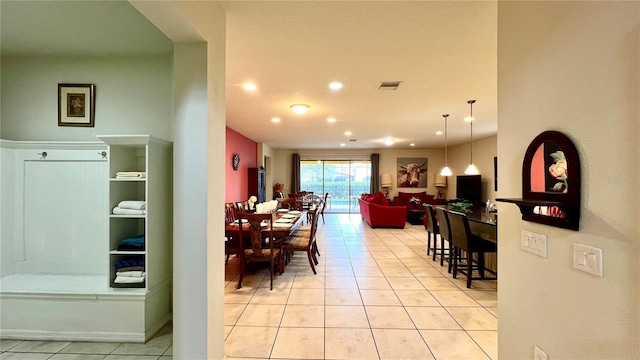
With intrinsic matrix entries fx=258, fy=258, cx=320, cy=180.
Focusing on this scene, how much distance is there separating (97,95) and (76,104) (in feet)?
0.69

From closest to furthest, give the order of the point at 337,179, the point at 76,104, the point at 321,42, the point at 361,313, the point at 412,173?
the point at 321,42 → the point at 76,104 → the point at 361,313 → the point at 412,173 → the point at 337,179

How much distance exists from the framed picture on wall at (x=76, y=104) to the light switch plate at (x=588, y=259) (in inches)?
146

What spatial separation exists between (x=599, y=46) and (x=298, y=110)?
140 inches

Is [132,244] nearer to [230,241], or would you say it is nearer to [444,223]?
[230,241]

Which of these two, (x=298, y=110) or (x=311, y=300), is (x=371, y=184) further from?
(x=311, y=300)

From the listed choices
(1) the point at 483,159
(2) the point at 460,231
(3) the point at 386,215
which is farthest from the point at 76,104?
(1) the point at 483,159

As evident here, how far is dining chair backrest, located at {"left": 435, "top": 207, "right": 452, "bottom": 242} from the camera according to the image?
3863 millimetres

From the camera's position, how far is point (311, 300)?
295cm

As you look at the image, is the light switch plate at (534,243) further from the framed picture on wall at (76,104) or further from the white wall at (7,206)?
the white wall at (7,206)

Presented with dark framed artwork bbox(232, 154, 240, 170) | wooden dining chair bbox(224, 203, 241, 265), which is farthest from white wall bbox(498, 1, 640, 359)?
dark framed artwork bbox(232, 154, 240, 170)

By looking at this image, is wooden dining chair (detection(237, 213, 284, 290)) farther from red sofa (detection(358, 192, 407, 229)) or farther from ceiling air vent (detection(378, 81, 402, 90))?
red sofa (detection(358, 192, 407, 229))

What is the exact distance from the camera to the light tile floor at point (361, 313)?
2.10m

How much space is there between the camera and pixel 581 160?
1.14 m

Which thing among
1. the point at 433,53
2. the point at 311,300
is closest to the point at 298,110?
the point at 433,53
